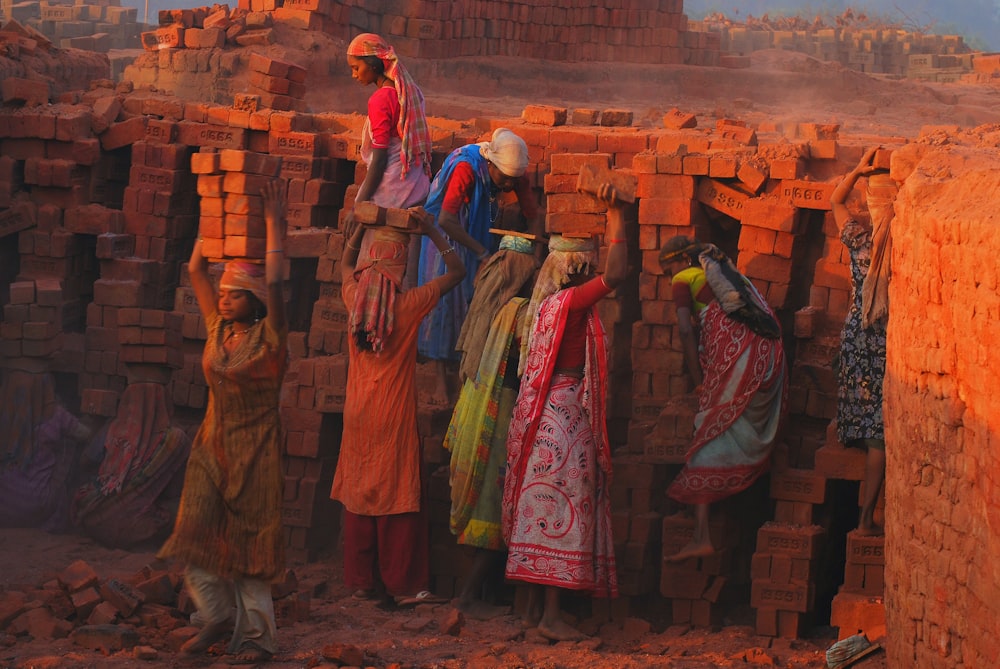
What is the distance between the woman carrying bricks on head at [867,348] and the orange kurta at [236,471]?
2.93m

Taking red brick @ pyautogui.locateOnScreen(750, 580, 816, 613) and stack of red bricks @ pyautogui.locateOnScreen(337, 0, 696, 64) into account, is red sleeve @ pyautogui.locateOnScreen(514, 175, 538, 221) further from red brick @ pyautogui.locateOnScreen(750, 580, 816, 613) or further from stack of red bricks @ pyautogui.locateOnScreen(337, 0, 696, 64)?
stack of red bricks @ pyautogui.locateOnScreen(337, 0, 696, 64)

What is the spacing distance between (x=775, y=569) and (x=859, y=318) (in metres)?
1.42

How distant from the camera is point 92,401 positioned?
1043 cm

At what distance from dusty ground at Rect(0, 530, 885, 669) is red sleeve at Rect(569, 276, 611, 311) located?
166 centimetres

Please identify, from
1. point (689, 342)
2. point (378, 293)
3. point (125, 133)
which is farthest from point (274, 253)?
point (125, 133)

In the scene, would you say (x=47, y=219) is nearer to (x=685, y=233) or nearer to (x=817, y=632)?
(x=685, y=233)

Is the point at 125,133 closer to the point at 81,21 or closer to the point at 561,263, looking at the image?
the point at 561,263

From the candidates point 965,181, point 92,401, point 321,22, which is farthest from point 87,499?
point 321,22

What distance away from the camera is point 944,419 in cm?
585

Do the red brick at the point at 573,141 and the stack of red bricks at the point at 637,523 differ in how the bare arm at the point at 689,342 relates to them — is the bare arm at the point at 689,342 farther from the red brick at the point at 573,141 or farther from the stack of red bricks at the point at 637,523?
the red brick at the point at 573,141

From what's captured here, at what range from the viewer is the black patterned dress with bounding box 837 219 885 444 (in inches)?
308

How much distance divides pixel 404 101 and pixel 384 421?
213cm

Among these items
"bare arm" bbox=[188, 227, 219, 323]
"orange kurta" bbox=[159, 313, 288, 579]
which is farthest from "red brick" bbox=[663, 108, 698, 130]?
"orange kurta" bbox=[159, 313, 288, 579]

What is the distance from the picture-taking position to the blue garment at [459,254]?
900cm
